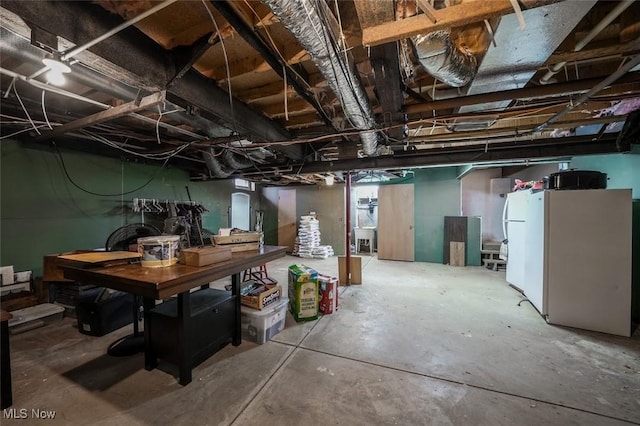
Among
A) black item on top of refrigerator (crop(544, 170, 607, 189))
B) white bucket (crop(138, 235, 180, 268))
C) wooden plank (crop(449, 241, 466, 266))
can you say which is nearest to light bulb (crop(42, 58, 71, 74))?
white bucket (crop(138, 235, 180, 268))

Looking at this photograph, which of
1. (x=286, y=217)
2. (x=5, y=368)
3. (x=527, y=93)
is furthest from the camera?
(x=286, y=217)

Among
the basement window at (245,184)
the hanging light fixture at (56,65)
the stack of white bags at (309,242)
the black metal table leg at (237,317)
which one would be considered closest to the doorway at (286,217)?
the stack of white bags at (309,242)

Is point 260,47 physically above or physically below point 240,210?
above

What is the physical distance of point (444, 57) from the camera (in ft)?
3.95

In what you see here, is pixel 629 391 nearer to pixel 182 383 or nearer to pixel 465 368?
pixel 465 368

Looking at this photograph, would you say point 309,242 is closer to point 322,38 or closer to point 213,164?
point 213,164

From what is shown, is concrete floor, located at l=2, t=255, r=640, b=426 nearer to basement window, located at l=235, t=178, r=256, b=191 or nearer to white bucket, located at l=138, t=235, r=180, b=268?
white bucket, located at l=138, t=235, r=180, b=268

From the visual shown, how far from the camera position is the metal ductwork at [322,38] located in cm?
97

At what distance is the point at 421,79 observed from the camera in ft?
6.27

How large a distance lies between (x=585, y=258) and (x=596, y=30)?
264cm

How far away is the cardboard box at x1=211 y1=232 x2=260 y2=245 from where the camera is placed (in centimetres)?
208

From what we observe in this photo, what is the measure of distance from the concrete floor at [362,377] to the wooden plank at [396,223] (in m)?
3.30

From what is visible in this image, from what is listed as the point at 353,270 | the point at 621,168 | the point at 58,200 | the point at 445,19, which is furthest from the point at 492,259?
the point at 58,200

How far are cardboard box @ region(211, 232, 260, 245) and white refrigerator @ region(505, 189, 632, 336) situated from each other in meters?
3.37
